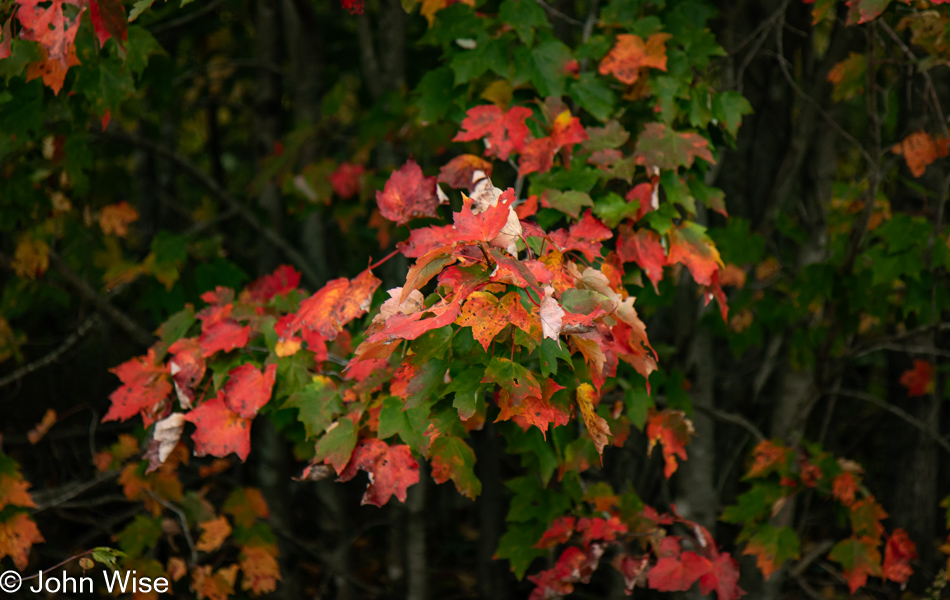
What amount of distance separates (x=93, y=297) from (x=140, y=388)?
3.30 ft

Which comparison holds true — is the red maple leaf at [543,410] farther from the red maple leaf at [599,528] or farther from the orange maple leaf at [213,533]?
the orange maple leaf at [213,533]

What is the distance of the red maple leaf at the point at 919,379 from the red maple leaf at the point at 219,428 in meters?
2.94

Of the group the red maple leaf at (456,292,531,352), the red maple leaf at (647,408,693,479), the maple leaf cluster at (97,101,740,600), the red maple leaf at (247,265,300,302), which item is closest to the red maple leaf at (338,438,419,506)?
the maple leaf cluster at (97,101,740,600)

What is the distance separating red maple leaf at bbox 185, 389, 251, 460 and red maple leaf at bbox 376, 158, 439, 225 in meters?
0.60

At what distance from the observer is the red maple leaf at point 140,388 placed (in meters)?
1.96

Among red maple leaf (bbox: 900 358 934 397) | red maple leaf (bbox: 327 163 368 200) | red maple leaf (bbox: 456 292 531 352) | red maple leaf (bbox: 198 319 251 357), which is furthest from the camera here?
red maple leaf (bbox: 900 358 934 397)

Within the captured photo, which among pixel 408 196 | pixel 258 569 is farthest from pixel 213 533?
pixel 408 196

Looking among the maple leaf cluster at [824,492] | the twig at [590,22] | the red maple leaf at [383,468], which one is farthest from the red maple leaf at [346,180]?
the maple leaf cluster at [824,492]

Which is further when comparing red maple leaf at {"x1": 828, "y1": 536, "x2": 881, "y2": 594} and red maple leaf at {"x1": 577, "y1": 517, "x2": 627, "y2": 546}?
red maple leaf at {"x1": 828, "y1": 536, "x2": 881, "y2": 594}

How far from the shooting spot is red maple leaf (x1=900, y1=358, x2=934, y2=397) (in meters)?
3.38

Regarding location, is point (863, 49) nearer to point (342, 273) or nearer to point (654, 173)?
point (654, 173)

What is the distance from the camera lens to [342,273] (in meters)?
4.24

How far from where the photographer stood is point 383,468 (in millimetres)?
1653

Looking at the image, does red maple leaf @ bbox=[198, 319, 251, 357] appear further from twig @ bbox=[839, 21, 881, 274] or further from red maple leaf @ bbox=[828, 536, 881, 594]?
red maple leaf @ bbox=[828, 536, 881, 594]
